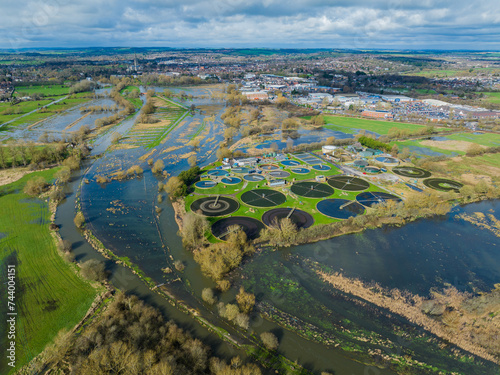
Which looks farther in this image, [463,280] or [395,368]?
[463,280]

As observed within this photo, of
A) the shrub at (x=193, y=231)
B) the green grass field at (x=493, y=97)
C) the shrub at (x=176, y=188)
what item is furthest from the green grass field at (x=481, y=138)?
the shrub at (x=193, y=231)

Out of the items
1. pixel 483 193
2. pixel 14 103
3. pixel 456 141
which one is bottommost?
pixel 483 193

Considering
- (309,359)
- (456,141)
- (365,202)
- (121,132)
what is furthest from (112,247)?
(456,141)

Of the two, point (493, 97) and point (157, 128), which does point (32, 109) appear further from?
point (493, 97)

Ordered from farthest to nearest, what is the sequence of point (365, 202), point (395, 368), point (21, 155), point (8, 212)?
point (21, 155)
point (365, 202)
point (8, 212)
point (395, 368)

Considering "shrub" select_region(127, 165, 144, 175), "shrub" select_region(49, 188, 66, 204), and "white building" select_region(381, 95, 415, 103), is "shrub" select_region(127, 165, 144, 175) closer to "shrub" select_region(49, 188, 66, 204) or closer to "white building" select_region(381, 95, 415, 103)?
"shrub" select_region(49, 188, 66, 204)

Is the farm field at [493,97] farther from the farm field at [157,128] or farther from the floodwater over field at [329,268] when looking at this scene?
the farm field at [157,128]

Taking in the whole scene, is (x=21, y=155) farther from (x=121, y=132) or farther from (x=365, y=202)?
(x=365, y=202)
